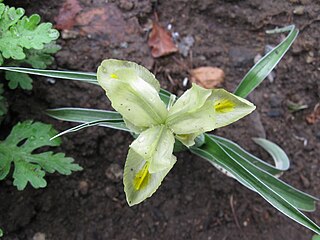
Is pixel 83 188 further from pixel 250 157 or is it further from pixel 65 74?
pixel 250 157

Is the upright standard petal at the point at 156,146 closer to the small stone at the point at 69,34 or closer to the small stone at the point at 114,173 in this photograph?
the small stone at the point at 114,173

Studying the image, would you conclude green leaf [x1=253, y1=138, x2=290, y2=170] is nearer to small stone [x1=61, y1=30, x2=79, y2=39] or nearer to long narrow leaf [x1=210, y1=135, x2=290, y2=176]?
long narrow leaf [x1=210, y1=135, x2=290, y2=176]

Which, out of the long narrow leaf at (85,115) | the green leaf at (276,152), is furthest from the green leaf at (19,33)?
the green leaf at (276,152)

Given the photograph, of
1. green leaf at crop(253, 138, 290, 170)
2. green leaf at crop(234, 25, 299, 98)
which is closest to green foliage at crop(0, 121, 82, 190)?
green leaf at crop(234, 25, 299, 98)

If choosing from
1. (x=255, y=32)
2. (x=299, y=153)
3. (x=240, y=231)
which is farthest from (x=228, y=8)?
(x=240, y=231)

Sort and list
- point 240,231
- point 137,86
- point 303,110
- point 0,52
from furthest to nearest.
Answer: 1. point 303,110
2. point 240,231
3. point 0,52
4. point 137,86

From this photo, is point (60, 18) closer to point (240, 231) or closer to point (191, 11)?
point (191, 11)
